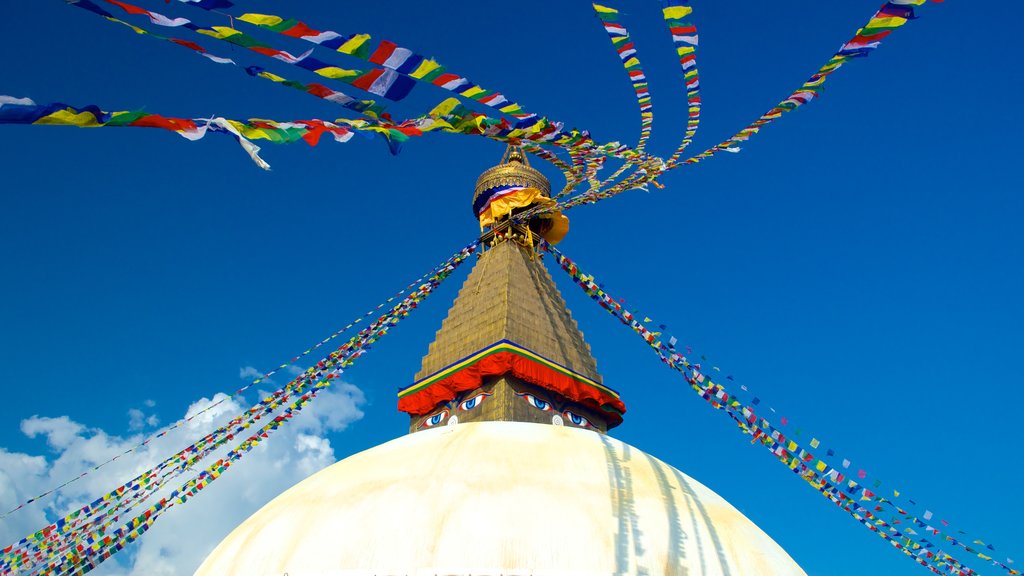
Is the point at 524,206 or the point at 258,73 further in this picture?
the point at 524,206

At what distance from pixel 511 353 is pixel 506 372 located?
31 centimetres

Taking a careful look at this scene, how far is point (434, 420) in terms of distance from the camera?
11.4 metres

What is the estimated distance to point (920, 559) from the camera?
8.52m

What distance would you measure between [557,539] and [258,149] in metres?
4.05

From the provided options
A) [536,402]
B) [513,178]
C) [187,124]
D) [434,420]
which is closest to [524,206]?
[513,178]

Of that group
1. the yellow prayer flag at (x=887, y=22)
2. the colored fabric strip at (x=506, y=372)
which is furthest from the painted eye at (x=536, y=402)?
the yellow prayer flag at (x=887, y=22)

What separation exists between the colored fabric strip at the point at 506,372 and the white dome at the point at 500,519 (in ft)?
10.2

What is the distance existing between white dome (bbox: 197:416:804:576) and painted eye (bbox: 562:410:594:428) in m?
3.65

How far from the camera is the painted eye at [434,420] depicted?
37.1 ft

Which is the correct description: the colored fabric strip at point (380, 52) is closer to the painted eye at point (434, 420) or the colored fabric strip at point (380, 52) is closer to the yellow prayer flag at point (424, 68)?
the yellow prayer flag at point (424, 68)

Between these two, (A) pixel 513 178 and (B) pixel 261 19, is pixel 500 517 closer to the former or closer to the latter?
(B) pixel 261 19

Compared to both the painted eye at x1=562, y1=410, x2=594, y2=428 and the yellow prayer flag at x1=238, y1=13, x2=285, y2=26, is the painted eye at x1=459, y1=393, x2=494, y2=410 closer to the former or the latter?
the painted eye at x1=562, y1=410, x2=594, y2=428

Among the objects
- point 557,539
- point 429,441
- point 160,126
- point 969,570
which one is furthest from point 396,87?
point 969,570

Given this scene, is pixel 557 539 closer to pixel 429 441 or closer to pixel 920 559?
pixel 429 441
